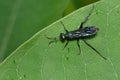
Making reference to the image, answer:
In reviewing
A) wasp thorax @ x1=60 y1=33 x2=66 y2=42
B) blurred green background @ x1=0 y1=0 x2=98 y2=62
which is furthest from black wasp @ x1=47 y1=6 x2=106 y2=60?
blurred green background @ x1=0 y1=0 x2=98 y2=62

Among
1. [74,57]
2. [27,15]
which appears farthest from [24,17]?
[74,57]

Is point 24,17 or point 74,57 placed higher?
point 24,17

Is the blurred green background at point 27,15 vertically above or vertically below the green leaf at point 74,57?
above

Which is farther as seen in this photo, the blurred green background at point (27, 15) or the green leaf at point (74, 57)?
the blurred green background at point (27, 15)

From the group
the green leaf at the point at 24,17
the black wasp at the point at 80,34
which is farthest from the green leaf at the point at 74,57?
the green leaf at the point at 24,17

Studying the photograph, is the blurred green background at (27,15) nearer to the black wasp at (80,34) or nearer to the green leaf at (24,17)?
the green leaf at (24,17)

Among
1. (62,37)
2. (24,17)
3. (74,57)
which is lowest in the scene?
(74,57)

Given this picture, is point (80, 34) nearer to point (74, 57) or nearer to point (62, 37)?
point (62, 37)

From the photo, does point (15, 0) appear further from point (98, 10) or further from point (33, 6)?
point (98, 10)

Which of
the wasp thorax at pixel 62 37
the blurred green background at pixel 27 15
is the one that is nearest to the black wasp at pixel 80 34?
the wasp thorax at pixel 62 37
